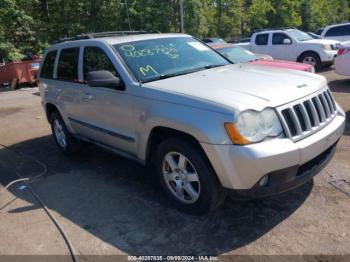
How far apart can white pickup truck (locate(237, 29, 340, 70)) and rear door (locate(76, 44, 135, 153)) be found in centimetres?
1056

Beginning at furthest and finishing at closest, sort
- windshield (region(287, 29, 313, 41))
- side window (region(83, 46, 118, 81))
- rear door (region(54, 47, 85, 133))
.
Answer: windshield (region(287, 29, 313, 41)) < rear door (region(54, 47, 85, 133)) < side window (region(83, 46, 118, 81))

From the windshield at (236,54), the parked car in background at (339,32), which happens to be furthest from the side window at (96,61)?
the parked car in background at (339,32)

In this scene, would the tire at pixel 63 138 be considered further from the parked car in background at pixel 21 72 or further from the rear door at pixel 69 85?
the parked car in background at pixel 21 72

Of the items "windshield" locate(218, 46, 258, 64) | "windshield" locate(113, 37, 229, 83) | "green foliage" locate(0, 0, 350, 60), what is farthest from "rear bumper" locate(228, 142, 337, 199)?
"green foliage" locate(0, 0, 350, 60)

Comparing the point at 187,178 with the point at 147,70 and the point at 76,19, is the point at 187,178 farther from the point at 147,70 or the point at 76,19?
the point at 76,19

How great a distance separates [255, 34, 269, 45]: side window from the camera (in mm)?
15414

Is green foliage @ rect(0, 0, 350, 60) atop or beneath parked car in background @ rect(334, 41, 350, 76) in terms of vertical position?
atop

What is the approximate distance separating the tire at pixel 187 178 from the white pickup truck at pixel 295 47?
36.4 ft

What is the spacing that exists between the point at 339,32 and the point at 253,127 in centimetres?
1548

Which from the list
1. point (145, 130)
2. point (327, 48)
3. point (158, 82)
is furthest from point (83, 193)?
point (327, 48)

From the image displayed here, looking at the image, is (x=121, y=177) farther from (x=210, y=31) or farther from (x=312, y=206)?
(x=210, y=31)

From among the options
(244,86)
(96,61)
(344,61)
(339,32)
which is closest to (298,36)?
(339,32)

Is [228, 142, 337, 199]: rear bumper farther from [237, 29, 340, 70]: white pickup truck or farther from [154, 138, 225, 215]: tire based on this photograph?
[237, 29, 340, 70]: white pickup truck

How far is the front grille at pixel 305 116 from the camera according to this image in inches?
135
